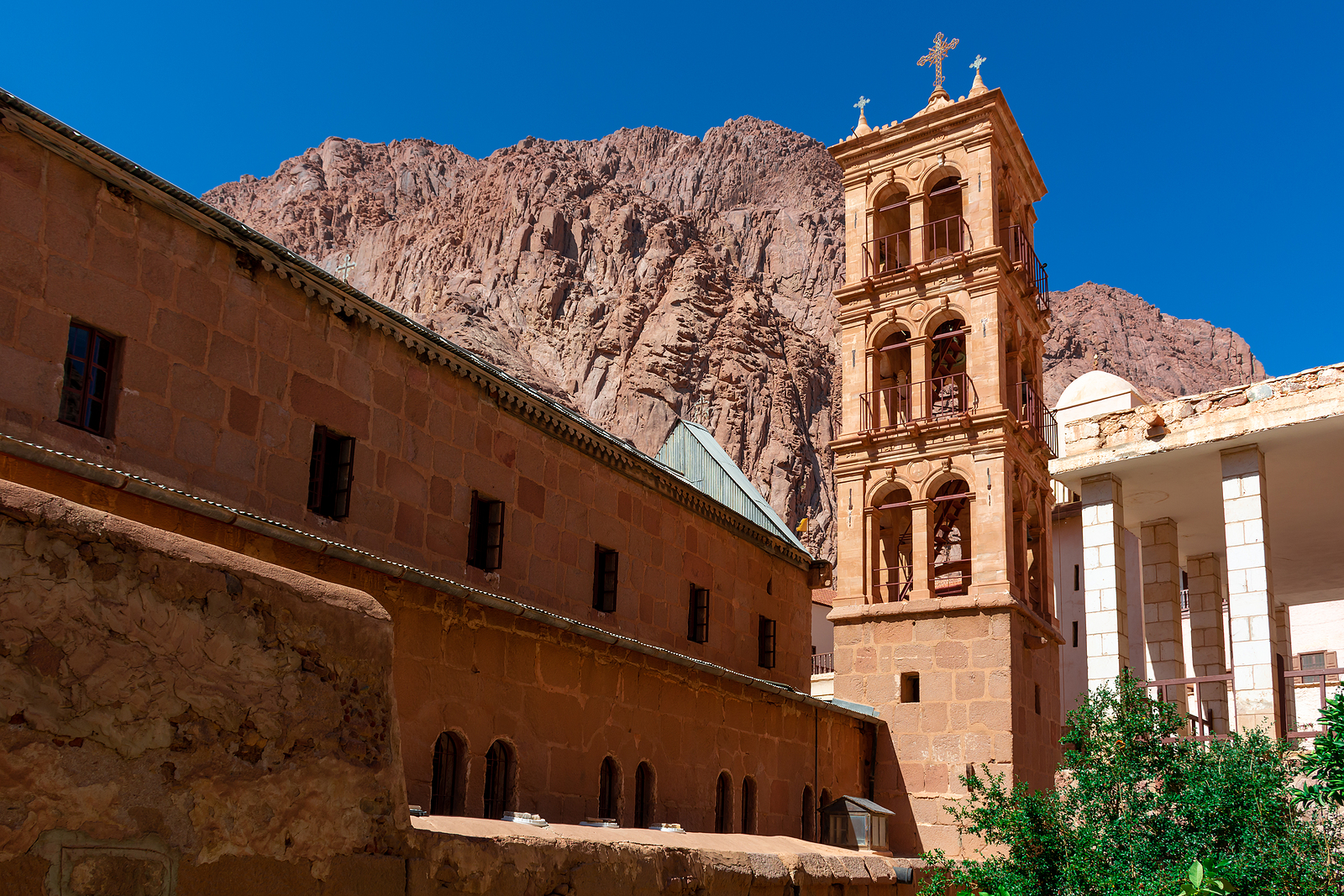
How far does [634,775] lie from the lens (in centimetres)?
1382

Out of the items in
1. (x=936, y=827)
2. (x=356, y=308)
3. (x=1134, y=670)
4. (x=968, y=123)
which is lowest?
(x=936, y=827)

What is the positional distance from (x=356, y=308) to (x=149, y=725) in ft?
26.8

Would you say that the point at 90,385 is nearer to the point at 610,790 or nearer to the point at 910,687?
the point at 610,790

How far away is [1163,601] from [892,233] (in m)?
9.11

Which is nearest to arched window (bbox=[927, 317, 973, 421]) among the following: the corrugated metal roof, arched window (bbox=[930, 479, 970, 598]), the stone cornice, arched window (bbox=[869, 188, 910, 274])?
arched window (bbox=[930, 479, 970, 598])

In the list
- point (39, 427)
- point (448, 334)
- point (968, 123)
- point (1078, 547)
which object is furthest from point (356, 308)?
point (448, 334)

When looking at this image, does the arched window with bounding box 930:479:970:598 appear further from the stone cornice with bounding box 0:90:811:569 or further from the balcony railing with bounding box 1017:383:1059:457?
the stone cornice with bounding box 0:90:811:569

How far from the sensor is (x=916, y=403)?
23.1m

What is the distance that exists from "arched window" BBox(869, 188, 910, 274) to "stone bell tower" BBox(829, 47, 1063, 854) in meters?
0.05

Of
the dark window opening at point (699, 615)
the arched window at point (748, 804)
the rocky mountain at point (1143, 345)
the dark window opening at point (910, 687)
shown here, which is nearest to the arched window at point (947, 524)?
the dark window opening at point (910, 687)

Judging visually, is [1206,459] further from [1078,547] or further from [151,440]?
[151,440]

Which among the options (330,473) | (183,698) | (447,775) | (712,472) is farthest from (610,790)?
(712,472)

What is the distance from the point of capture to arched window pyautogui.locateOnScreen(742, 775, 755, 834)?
16078mm

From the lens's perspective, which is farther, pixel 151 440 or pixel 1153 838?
pixel 1153 838
